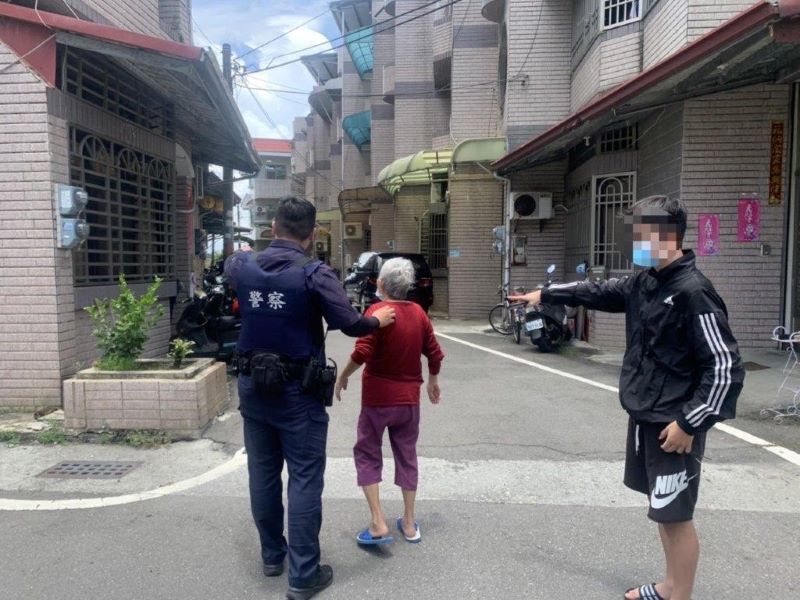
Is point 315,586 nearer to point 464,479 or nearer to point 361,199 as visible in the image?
point 464,479

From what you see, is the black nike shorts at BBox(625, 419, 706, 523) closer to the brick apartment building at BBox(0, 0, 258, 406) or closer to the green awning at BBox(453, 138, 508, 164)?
the brick apartment building at BBox(0, 0, 258, 406)

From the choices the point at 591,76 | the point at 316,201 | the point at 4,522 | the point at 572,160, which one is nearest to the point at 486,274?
the point at 572,160

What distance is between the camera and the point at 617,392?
280 inches

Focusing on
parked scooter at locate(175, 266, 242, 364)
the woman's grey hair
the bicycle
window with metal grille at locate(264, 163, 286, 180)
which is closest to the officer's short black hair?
the woman's grey hair

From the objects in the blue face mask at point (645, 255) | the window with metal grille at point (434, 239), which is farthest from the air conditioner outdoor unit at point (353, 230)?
the blue face mask at point (645, 255)

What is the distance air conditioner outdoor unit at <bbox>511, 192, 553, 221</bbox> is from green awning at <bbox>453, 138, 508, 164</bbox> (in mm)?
1774

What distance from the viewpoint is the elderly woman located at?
341cm

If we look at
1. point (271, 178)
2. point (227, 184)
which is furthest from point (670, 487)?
point (271, 178)

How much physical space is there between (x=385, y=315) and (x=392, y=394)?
48 centimetres

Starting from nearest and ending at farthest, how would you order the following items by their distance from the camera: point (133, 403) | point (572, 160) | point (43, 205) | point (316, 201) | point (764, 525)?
point (764, 525), point (133, 403), point (43, 205), point (572, 160), point (316, 201)

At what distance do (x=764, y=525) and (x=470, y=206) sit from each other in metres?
12.3

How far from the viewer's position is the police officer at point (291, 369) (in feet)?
9.61

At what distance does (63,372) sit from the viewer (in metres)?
5.88

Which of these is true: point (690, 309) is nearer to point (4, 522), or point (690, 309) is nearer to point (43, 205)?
point (4, 522)
